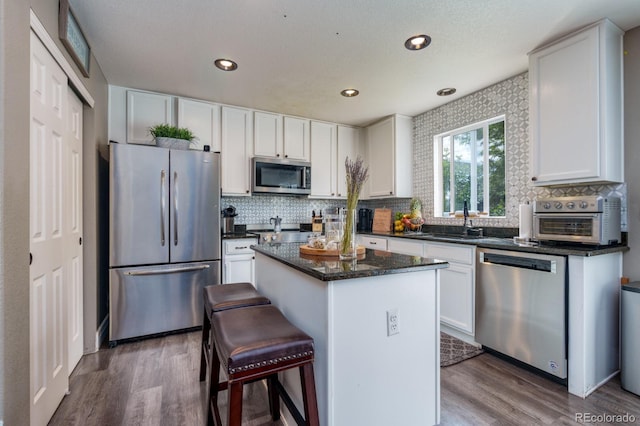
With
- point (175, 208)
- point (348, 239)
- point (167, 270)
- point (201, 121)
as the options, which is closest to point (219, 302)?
point (348, 239)

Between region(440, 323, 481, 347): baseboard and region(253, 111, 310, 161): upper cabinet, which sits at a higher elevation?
region(253, 111, 310, 161): upper cabinet

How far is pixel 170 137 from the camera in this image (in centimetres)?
294

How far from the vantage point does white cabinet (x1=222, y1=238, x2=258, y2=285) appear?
3.19 m

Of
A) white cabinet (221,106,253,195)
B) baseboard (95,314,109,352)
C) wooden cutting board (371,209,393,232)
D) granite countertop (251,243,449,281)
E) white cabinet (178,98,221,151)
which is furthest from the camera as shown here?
wooden cutting board (371,209,393,232)

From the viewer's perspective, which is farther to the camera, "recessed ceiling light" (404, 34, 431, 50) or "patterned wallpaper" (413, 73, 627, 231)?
"patterned wallpaper" (413, 73, 627, 231)

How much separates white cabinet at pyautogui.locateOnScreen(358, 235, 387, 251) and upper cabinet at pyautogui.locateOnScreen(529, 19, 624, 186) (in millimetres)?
1707

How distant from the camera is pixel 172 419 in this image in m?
1.65

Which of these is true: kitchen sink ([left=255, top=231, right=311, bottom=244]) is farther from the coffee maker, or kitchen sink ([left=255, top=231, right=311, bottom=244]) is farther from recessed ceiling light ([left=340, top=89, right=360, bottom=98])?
recessed ceiling light ([left=340, top=89, right=360, bottom=98])

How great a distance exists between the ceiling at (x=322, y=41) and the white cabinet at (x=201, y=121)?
17 centimetres

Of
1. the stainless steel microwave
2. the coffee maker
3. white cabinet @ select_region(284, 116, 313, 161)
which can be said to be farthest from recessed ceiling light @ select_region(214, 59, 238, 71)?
the coffee maker

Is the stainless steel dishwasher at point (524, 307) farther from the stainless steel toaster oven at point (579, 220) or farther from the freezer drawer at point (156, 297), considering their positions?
the freezer drawer at point (156, 297)

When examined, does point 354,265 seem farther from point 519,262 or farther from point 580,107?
point 580,107

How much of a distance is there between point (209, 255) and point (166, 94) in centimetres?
187

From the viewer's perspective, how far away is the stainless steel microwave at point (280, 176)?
3.63m
